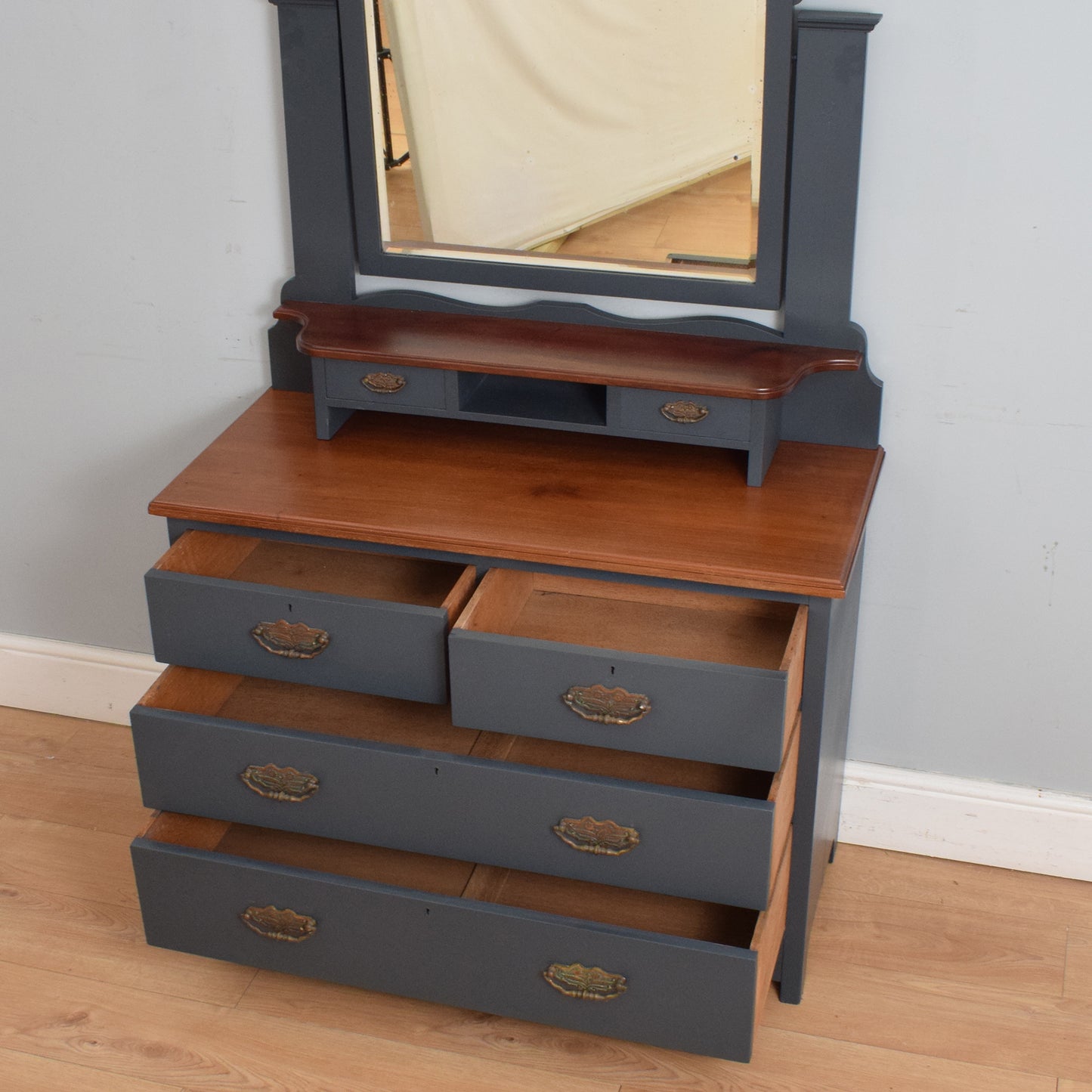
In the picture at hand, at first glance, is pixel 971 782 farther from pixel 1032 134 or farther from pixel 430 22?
pixel 430 22

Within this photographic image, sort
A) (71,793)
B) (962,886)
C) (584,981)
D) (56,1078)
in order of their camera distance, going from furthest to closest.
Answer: (71,793)
(962,886)
(56,1078)
(584,981)

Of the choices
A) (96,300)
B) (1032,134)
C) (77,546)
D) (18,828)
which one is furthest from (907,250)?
(18,828)

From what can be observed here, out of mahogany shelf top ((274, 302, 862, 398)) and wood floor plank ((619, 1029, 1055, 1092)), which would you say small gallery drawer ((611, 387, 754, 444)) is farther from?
wood floor plank ((619, 1029, 1055, 1092))

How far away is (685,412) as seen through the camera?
5.95 ft

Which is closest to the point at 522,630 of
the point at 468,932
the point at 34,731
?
the point at 468,932

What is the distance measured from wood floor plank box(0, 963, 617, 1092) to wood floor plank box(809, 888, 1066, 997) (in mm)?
462

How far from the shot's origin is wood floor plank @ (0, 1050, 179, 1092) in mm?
1879

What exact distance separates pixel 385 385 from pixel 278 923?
2.46 feet

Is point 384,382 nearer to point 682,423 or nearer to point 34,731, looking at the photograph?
point 682,423

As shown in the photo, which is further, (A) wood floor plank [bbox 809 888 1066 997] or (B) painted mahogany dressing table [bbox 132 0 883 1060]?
(A) wood floor plank [bbox 809 888 1066 997]

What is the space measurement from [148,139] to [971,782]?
162 centimetres

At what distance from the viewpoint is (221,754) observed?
6.06ft

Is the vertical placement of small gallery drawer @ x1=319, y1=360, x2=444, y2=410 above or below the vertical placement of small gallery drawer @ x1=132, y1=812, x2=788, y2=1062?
above

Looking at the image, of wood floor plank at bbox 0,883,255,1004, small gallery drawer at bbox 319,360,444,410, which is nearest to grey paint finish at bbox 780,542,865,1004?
small gallery drawer at bbox 319,360,444,410
